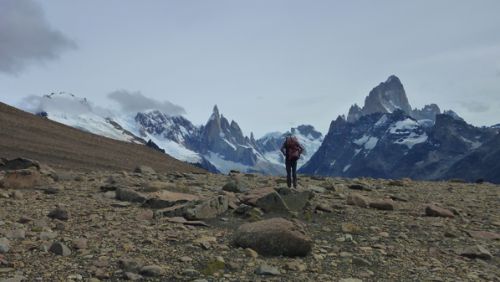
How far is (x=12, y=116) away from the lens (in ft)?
210

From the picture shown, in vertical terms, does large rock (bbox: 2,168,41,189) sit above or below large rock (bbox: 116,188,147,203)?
above

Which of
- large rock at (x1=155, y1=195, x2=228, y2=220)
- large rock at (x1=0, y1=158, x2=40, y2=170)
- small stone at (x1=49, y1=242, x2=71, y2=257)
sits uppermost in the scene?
large rock at (x1=0, y1=158, x2=40, y2=170)

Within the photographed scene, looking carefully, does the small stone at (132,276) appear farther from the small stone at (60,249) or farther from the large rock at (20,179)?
the large rock at (20,179)

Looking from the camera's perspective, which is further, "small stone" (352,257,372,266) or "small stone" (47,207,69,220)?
"small stone" (47,207,69,220)

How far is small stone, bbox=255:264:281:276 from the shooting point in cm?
1152

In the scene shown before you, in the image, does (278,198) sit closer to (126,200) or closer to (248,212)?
(248,212)

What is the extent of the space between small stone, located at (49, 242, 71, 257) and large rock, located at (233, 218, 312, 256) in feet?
13.8

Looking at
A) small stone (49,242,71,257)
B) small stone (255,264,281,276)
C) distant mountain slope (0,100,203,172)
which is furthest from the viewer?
distant mountain slope (0,100,203,172)

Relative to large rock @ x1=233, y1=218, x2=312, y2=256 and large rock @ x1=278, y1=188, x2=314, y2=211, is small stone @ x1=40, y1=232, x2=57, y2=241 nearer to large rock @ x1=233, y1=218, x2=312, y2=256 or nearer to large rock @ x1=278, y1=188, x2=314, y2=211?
large rock @ x1=233, y1=218, x2=312, y2=256

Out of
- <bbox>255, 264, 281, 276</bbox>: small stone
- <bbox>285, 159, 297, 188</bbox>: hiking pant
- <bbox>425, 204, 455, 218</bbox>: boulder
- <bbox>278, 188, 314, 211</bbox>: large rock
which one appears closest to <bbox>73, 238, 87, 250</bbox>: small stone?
<bbox>255, 264, 281, 276</bbox>: small stone

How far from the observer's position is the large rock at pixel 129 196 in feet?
60.9

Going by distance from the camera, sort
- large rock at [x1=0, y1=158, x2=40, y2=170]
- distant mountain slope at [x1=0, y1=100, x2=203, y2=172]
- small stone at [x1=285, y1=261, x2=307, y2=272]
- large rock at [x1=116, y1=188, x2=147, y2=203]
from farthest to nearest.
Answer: distant mountain slope at [x1=0, y1=100, x2=203, y2=172] → large rock at [x1=0, y1=158, x2=40, y2=170] → large rock at [x1=116, y1=188, x2=147, y2=203] → small stone at [x1=285, y1=261, x2=307, y2=272]

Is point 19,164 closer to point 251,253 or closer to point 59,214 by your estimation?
point 59,214

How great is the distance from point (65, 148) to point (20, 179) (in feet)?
127
